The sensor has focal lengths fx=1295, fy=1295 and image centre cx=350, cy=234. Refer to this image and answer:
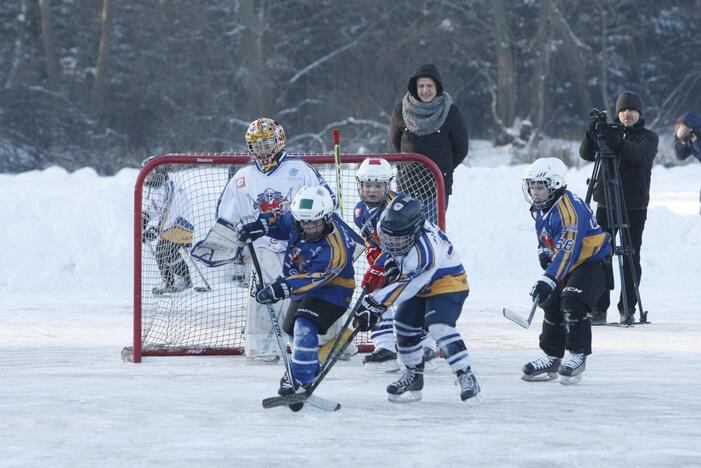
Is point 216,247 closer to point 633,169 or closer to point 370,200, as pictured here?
point 370,200

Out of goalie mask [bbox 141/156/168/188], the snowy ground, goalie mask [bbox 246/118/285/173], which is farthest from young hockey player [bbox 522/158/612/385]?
goalie mask [bbox 141/156/168/188]

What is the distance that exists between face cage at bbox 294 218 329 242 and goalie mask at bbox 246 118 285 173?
3.23ft

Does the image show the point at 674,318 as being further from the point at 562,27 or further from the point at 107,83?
the point at 107,83

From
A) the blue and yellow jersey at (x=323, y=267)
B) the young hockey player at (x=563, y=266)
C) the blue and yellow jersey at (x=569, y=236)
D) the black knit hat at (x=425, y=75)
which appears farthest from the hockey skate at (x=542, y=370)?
the black knit hat at (x=425, y=75)

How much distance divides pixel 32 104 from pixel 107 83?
1643 mm

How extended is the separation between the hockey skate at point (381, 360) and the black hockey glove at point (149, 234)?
5.00ft

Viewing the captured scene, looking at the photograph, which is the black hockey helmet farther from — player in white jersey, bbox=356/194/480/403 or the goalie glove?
the goalie glove

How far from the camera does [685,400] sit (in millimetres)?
5480

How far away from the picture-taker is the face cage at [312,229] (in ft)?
17.3

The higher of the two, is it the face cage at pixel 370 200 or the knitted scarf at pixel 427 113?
the knitted scarf at pixel 427 113

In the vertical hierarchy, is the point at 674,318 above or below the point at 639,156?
below

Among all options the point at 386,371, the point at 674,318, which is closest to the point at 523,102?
the point at 674,318

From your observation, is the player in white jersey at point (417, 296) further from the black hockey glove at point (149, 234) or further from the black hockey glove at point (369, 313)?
the black hockey glove at point (149, 234)

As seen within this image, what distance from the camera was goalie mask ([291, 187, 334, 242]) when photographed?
17.1ft
